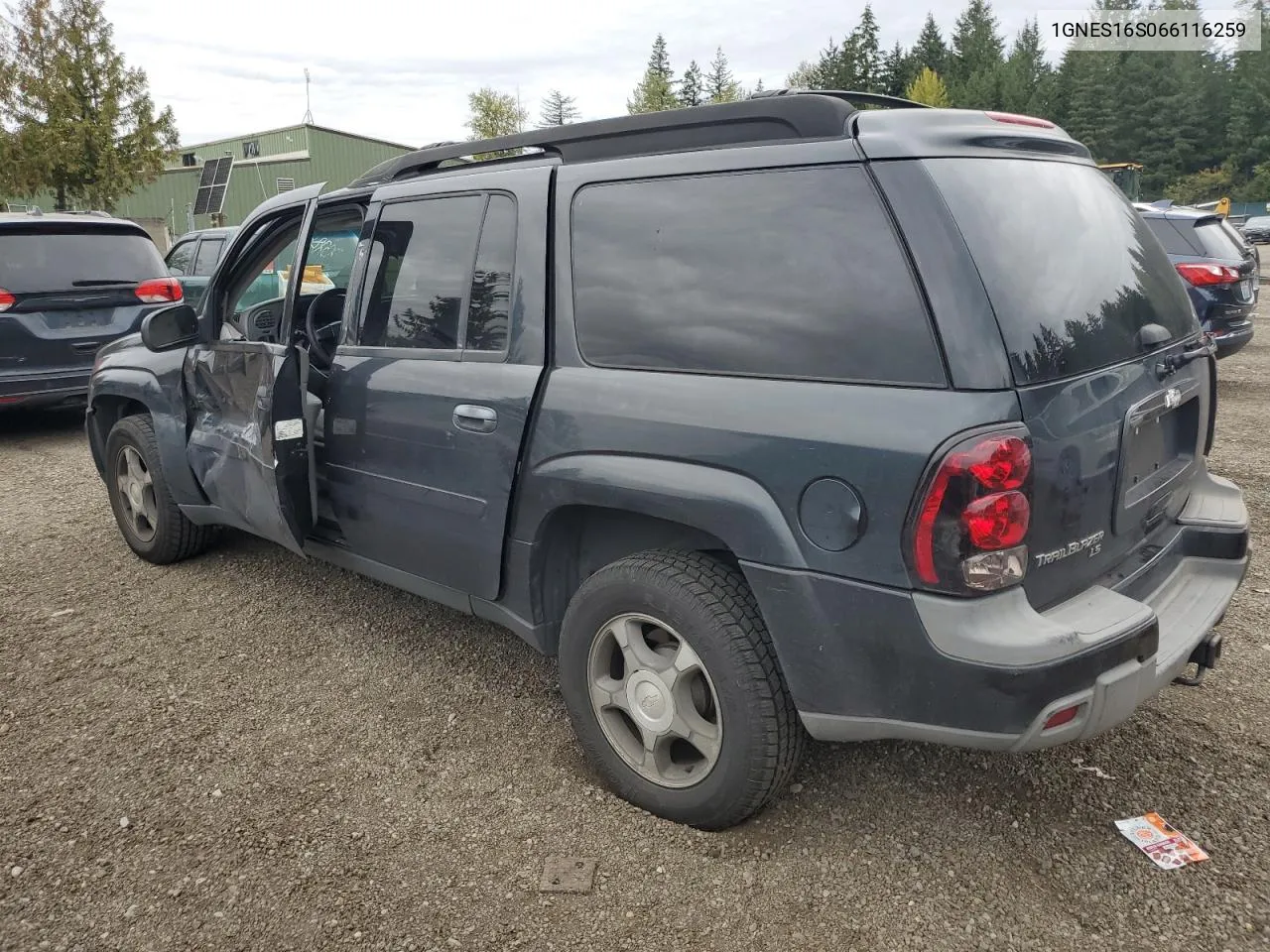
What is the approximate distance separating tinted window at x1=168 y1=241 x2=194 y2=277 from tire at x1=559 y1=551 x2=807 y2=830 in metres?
11.0

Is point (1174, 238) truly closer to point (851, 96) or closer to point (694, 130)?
point (851, 96)

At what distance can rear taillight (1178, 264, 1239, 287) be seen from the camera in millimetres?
8016

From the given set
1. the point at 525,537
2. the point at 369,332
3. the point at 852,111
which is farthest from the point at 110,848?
the point at 852,111

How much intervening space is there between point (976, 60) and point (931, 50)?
5590 millimetres

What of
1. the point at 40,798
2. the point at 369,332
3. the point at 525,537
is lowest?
the point at 40,798

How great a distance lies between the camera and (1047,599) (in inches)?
86.4

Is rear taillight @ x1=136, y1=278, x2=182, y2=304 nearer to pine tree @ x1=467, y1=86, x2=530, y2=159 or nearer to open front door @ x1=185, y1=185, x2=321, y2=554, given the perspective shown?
open front door @ x1=185, y1=185, x2=321, y2=554

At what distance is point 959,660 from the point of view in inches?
80.4

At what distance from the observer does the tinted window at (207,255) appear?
11555 millimetres

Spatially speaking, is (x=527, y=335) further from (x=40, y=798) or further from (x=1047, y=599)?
(x=40, y=798)

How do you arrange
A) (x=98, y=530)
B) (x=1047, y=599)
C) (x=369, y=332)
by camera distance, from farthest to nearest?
(x=98, y=530) → (x=369, y=332) → (x=1047, y=599)

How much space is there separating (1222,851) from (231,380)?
3733 mm

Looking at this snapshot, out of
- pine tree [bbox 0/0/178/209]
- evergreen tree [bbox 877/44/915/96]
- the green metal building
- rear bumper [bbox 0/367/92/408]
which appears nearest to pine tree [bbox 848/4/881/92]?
evergreen tree [bbox 877/44/915/96]

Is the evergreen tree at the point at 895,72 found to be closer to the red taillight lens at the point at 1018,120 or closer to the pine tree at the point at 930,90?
the pine tree at the point at 930,90
